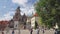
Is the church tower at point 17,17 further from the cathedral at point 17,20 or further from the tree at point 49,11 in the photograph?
the tree at point 49,11

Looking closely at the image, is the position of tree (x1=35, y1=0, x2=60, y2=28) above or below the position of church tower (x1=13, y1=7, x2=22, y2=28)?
above

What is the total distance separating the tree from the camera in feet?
104

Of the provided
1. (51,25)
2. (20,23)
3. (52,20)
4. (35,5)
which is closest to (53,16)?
(52,20)

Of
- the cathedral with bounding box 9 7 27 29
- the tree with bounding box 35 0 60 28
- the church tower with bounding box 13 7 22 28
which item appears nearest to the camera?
the tree with bounding box 35 0 60 28

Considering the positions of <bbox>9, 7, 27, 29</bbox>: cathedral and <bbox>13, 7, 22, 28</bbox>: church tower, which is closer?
<bbox>9, 7, 27, 29</bbox>: cathedral

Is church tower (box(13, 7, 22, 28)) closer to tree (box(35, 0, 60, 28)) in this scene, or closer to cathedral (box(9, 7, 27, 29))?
cathedral (box(9, 7, 27, 29))

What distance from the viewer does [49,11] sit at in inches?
1294

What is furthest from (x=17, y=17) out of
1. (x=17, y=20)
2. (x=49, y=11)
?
(x=49, y=11)

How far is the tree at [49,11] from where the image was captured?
3157 cm

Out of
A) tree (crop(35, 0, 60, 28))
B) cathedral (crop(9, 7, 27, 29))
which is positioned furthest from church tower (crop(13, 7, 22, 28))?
tree (crop(35, 0, 60, 28))

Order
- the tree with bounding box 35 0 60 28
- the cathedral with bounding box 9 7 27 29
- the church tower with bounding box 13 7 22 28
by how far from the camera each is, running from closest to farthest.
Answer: the tree with bounding box 35 0 60 28 → the cathedral with bounding box 9 7 27 29 → the church tower with bounding box 13 7 22 28

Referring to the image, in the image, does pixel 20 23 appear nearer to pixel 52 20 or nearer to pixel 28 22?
pixel 28 22

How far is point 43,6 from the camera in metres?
34.1

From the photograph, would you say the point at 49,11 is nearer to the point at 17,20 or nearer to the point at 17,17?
the point at 17,17
